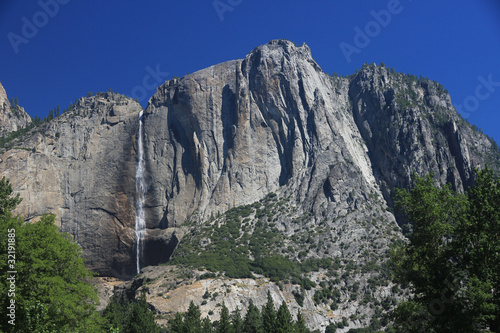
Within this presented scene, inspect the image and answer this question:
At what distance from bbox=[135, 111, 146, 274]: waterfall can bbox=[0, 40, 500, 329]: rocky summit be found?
0.61 m

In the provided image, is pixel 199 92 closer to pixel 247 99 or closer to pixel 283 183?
pixel 247 99

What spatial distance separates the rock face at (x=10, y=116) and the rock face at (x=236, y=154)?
2818 cm

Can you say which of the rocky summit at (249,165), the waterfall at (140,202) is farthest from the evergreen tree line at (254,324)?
the waterfall at (140,202)

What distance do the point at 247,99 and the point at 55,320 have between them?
111 m

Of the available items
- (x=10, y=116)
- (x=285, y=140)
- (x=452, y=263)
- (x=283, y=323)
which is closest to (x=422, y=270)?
(x=452, y=263)

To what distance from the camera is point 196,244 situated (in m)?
113

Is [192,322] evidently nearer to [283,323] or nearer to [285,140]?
[283,323]

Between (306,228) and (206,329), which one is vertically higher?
(306,228)

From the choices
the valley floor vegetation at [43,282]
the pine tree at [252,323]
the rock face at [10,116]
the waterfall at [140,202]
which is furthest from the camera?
the rock face at [10,116]

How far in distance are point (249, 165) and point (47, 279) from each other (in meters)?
101

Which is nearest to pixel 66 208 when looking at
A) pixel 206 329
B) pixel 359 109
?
pixel 206 329

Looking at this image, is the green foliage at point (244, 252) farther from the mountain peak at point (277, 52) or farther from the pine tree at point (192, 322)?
the mountain peak at point (277, 52)

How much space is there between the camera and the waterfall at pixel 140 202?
128875 mm

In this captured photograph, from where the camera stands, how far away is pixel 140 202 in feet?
443
